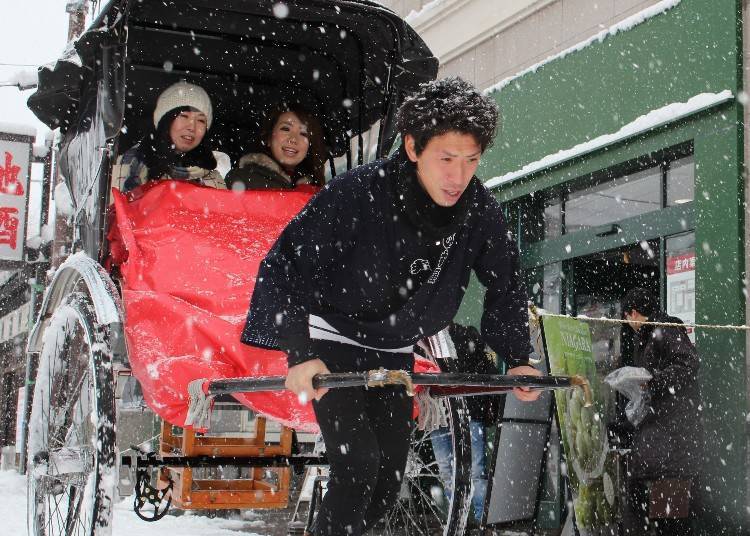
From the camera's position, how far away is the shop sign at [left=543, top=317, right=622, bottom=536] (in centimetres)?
582

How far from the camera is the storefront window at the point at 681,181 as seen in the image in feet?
22.6

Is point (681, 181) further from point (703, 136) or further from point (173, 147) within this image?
point (173, 147)

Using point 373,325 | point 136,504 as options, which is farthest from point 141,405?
point 373,325

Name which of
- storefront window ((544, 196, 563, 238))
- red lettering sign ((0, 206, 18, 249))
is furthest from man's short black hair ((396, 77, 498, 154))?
red lettering sign ((0, 206, 18, 249))

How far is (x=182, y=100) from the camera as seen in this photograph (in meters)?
4.95

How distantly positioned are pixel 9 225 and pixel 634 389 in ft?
40.7

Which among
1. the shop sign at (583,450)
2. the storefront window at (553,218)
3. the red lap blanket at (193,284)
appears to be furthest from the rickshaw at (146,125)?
the storefront window at (553,218)

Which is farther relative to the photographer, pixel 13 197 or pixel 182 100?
pixel 13 197

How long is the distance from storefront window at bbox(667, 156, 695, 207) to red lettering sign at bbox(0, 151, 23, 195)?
1196cm

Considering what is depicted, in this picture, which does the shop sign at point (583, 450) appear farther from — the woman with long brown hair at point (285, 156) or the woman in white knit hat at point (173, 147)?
the woman in white knit hat at point (173, 147)

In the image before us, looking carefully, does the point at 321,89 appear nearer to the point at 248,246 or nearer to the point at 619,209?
the point at 248,246

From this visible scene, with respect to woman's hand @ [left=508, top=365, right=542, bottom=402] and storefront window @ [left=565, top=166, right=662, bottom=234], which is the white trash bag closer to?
storefront window @ [left=565, top=166, right=662, bottom=234]

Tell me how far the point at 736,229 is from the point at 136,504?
14.4 feet

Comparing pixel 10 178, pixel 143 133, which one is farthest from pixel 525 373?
pixel 10 178
